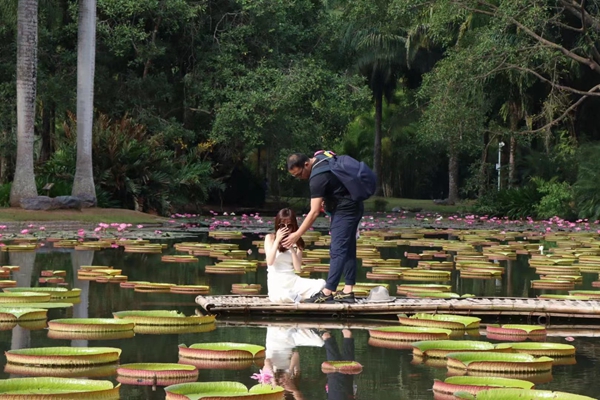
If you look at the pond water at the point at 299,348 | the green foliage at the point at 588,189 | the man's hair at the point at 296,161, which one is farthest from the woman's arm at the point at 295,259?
the green foliage at the point at 588,189

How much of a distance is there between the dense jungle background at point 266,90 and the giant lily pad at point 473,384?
2189cm

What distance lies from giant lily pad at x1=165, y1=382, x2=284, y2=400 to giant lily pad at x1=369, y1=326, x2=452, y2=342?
2.56 meters

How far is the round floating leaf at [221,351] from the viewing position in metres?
7.13

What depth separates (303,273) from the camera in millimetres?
13445

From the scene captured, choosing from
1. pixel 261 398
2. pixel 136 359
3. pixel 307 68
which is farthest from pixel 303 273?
pixel 307 68

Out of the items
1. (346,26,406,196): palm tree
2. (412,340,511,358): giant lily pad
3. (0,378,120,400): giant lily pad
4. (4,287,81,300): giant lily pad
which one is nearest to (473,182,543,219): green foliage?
(346,26,406,196): palm tree

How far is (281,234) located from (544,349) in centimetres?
299

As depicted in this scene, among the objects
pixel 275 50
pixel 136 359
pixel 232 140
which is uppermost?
pixel 275 50

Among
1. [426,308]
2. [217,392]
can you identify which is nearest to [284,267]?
[426,308]

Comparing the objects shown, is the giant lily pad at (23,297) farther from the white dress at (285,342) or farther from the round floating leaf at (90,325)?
the white dress at (285,342)

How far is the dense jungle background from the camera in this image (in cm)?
2909

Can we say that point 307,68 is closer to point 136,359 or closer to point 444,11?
point 444,11

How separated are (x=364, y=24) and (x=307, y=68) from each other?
392 centimetres

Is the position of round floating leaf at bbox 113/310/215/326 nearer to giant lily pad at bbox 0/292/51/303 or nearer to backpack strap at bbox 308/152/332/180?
giant lily pad at bbox 0/292/51/303
